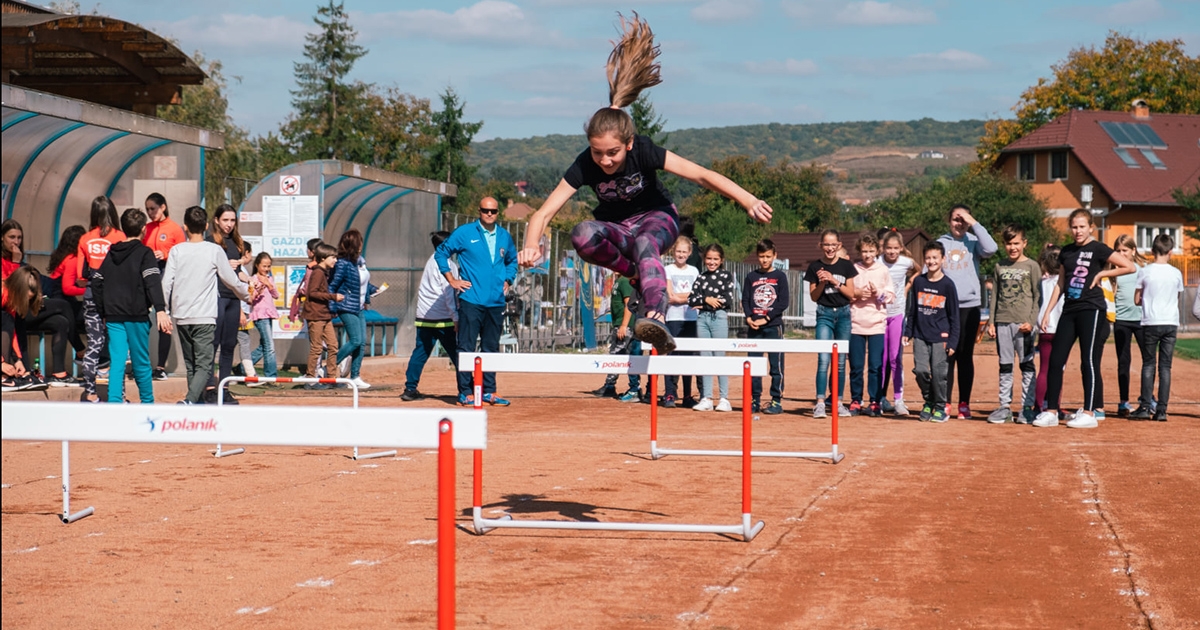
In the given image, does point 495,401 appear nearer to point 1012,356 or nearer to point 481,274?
point 481,274

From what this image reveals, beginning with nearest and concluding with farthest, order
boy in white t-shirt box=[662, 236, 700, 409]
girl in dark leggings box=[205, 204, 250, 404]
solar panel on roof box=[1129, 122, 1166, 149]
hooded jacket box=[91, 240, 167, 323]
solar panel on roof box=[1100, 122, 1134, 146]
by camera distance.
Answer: hooded jacket box=[91, 240, 167, 323] < girl in dark leggings box=[205, 204, 250, 404] < boy in white t-shirt box=[662, 236, 700, 409] < solar panel on roof box=[1100, 122, 1134, 146] < solar panel on roof box=[1129, 122, 1166, 149]

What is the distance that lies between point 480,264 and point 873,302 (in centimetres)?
461

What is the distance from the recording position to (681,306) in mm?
14500

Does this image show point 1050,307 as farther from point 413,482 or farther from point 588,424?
point 413,482

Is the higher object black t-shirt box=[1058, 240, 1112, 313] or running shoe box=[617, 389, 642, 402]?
black t-shirt box=[1058, 240, 1112, 313]

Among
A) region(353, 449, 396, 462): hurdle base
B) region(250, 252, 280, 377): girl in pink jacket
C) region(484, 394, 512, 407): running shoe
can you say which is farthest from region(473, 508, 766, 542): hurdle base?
region(250, 252, 280, 377): girl in pink jacket

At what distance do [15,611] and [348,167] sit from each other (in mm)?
14506

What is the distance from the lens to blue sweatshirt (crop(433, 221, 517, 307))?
14.1 m

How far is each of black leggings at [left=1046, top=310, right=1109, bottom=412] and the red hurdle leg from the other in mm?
10174

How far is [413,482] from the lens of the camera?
865 cm

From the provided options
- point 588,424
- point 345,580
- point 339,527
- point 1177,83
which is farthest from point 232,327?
point 1177,83

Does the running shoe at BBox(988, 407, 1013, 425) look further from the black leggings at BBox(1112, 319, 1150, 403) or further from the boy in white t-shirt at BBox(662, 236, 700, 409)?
the boy in white t-shirt at BBox(662, 236, 700, 409)

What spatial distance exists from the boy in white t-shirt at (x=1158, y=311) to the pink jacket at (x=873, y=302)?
2.87m

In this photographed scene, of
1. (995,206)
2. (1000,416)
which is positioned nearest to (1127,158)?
(995,206)
